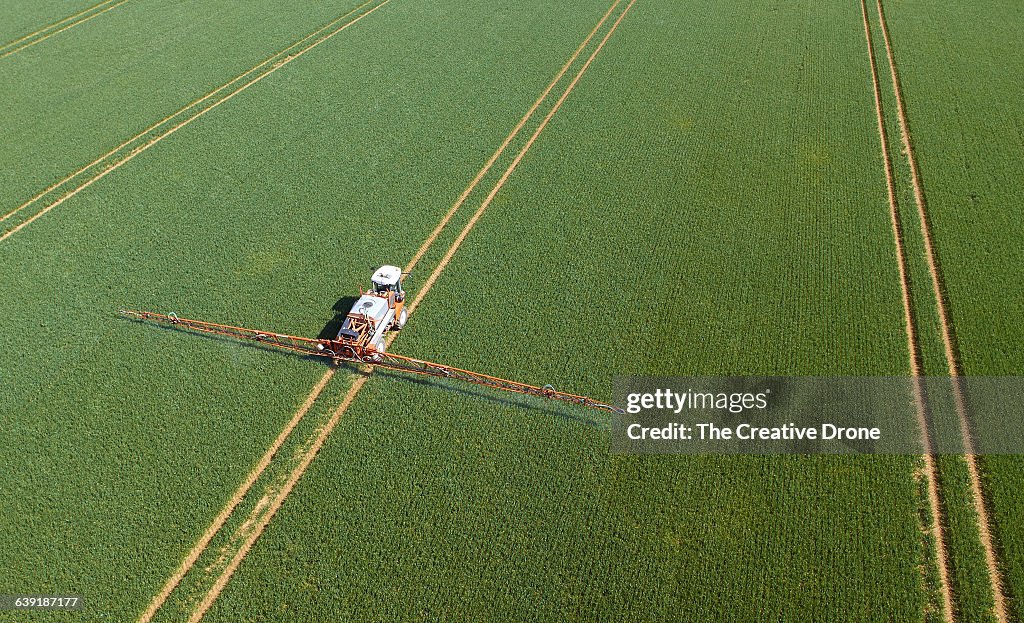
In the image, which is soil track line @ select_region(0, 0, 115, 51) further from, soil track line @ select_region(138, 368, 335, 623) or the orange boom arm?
soil track line @ select_region(138, 368, 335, 623)

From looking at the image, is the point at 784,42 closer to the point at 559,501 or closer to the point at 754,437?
the point at 754,437

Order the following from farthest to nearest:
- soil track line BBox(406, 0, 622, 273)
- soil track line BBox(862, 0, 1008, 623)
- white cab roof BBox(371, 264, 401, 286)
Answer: soil track line BBox(406, 0, 622, 273)
white cab roof BBox(371, 264, 401, 286)
soil track line BBox(862, 0, 1008, 623)

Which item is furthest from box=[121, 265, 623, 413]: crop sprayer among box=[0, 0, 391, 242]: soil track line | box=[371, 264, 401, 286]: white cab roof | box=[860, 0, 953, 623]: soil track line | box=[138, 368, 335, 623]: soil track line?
box=[0, 0, 391, 242]: soil track line

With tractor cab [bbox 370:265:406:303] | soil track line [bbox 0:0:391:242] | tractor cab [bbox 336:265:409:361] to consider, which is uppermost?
soil track line [bbox 0:0:391:242]

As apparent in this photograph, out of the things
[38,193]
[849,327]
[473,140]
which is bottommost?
[38,193]

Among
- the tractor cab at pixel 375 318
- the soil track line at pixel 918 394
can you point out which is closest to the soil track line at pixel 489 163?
the tractor cab at pixel 375 318

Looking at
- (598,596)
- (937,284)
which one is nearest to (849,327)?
(937,284)
